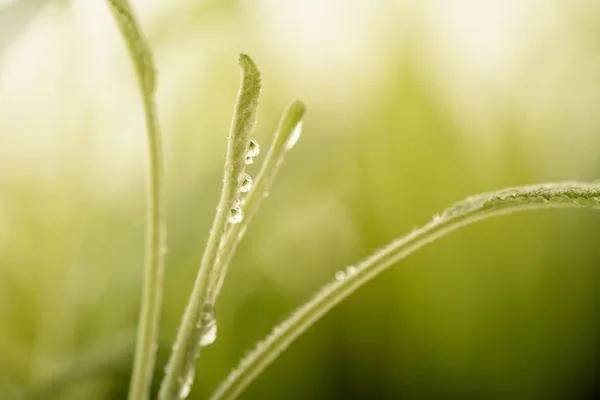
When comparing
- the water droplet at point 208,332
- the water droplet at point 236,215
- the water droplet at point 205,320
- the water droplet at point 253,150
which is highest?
the water droplet at point 253,150

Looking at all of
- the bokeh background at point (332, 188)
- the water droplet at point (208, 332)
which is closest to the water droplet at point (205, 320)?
the water droplet at point (208, 332)

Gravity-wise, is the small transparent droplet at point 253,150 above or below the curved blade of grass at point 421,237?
above

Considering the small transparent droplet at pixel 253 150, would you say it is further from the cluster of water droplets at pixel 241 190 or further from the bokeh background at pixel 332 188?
the bokeh background at pixel 332 188

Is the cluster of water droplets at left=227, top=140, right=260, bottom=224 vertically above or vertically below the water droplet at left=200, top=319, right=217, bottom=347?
above

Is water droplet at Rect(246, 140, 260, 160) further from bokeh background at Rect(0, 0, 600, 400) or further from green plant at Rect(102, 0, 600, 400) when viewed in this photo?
bokeh background at Rect(0, 0, 600, 400)

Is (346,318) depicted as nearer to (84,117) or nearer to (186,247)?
Result: (186,247)

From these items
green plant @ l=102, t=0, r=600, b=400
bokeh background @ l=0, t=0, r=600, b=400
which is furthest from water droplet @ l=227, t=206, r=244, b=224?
bokeh background @ l=0, t=0, r=600, b=400

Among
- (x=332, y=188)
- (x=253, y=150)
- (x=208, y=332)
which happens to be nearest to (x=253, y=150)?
(x=253, y=150)

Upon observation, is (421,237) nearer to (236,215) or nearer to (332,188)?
(236,215)
